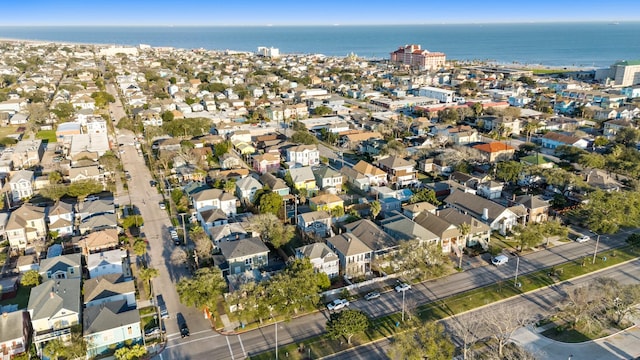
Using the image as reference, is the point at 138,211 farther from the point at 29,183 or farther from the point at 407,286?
the point at 407,286

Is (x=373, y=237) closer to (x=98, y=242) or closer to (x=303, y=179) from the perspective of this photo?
(x=303, y=179)

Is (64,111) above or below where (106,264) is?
above

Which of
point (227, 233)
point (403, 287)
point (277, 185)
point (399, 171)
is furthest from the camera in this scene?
point (399, 171)

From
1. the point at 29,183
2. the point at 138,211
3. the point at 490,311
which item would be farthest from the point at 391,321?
the point at 29,183

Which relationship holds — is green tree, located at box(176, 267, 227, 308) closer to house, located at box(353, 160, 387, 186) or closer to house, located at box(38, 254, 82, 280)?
house, located at box(38, 254, 82, 280)

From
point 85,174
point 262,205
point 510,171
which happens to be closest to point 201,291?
point 262,205

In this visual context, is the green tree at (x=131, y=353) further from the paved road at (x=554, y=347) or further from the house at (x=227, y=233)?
the house at (x=227, y=233)

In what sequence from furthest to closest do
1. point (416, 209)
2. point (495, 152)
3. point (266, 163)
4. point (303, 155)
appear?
point (495, 152)
point (303, 155)
point (266, 163)
point (416, 209)
